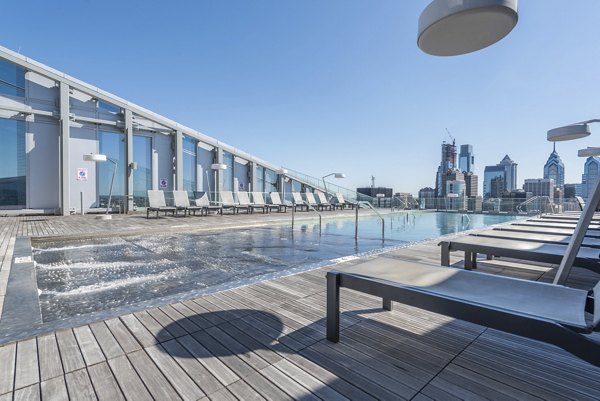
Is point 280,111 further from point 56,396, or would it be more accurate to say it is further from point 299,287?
point 56,396

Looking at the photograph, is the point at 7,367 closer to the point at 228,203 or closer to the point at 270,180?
the point at 228,203

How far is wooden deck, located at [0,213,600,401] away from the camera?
4.51 feet

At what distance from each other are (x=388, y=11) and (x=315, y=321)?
9390 millimetres

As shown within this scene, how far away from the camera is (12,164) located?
9562 mm

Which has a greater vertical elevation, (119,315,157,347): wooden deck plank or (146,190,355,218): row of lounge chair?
(146,190,355,218): row of lounge chair

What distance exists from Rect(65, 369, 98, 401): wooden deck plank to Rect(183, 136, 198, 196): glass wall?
1305 centimetres

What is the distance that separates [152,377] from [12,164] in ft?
39.2

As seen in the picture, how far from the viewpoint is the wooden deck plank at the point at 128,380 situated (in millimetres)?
1335

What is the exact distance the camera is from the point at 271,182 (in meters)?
17.4

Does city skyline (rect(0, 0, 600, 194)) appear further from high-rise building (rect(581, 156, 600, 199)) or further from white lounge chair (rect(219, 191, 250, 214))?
white lounge chair (rect(219, 191, 250, 214))

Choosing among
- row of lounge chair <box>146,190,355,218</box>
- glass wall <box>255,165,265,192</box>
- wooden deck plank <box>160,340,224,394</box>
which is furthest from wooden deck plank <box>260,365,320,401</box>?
glass wall <box>255,165,265,192</box>

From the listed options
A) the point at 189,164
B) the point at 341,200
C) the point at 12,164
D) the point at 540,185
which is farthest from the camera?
the point at 540,185

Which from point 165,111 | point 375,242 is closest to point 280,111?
point 165,111

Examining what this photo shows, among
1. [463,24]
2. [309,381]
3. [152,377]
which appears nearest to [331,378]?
[309,381]
